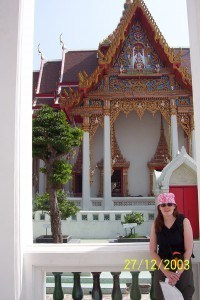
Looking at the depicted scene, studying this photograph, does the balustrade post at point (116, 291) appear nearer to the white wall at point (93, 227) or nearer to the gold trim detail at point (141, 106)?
the white wall at point (93, 227)

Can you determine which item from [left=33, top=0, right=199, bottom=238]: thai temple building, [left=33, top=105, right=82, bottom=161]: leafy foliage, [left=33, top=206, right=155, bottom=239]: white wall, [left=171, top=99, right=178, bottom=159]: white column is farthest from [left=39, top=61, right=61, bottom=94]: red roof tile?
[left=33, top=105, right=82, bottom=161]: leafy foliage

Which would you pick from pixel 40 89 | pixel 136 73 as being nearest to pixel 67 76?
pixel 40 89

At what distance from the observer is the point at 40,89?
35.6 ft

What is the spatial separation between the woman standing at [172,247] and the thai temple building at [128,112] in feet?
20.9

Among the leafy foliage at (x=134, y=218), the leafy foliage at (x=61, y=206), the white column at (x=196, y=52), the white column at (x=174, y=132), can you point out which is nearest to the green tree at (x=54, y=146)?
the leafy foliage at (x=61, y=206)

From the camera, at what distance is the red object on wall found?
246 inches


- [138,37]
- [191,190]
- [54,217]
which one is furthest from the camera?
[138,37]

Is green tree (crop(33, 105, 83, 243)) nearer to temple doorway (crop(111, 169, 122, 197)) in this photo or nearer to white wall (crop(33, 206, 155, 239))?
white wall (crop(33, 206, 155, 239))

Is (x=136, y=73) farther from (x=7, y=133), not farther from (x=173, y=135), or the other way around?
(x=7, y=133)

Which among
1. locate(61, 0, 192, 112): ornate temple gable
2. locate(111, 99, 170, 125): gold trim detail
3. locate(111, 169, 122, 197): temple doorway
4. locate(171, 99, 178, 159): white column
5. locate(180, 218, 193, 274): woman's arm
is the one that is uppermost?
locate(61, 0, 192, 112): ornate temple gable

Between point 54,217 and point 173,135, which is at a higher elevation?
point 173,135

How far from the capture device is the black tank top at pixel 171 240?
1.67m

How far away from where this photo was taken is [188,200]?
20.6 ft

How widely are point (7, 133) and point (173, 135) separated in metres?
7.45
